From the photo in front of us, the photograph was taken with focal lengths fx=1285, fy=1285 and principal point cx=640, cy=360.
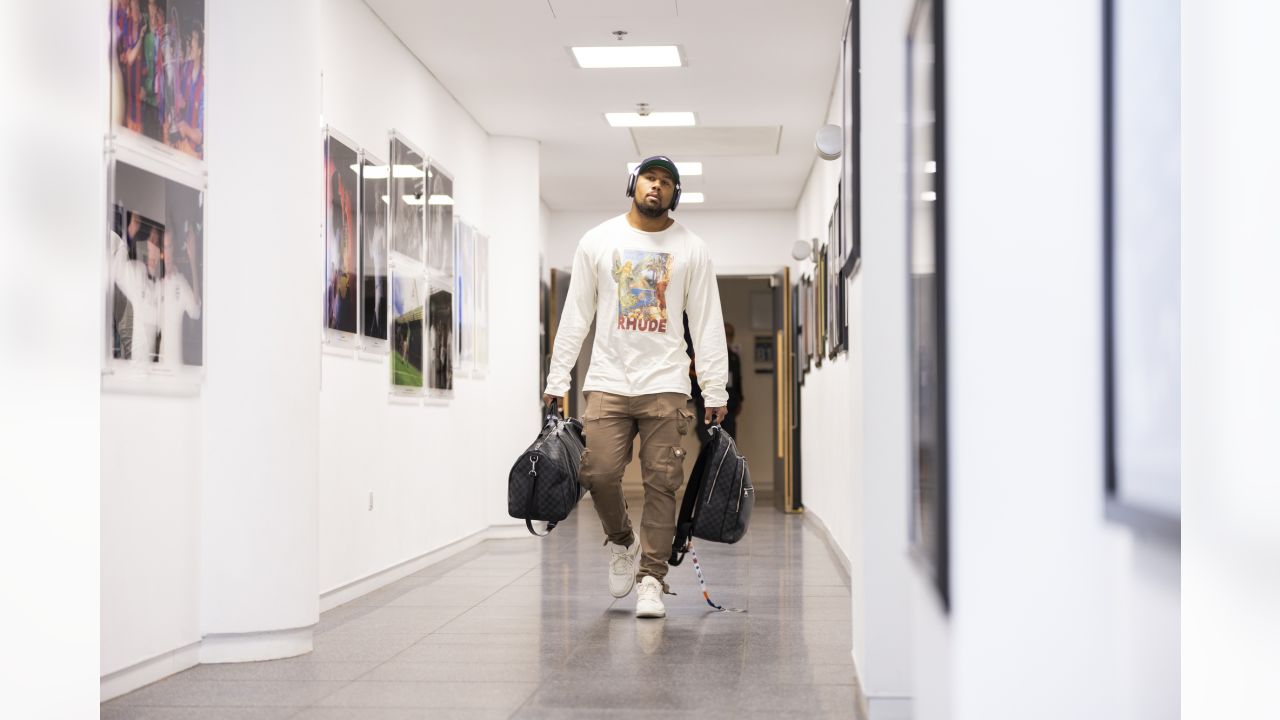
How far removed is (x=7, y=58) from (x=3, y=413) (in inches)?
25.6

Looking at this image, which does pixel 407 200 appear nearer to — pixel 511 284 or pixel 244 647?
pixel 511 284

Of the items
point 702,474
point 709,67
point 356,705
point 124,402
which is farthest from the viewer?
point 709,67

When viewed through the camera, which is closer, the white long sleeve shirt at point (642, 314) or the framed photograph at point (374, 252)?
the white long sleeve shirt at point (642, 314)

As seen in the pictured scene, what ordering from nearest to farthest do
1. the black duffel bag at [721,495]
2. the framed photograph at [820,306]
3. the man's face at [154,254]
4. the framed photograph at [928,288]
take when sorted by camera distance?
the framed photograph at [928,288], the man's face at [154,254], the black duffel bag at [721,495], the framed photograph at [820,306]

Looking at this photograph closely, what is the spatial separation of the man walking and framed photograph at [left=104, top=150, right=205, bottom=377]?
136cm

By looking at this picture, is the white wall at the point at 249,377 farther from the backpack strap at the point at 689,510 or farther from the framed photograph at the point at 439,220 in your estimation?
the framed photograph at the point at 439,220

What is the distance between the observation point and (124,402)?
3.56 m

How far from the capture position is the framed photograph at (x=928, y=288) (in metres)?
1.67

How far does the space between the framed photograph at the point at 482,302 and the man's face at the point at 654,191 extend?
3.61 m

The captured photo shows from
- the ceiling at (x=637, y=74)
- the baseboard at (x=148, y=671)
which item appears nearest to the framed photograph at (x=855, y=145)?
the baseboard at (x=148, y=671)

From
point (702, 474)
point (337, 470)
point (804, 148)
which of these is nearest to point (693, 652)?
point (702, 474)

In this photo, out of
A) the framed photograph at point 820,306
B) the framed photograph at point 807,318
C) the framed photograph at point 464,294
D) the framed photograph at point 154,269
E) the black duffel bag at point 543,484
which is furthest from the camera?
the framed photograph at point 807,318

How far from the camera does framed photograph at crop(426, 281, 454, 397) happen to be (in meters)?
7.02
